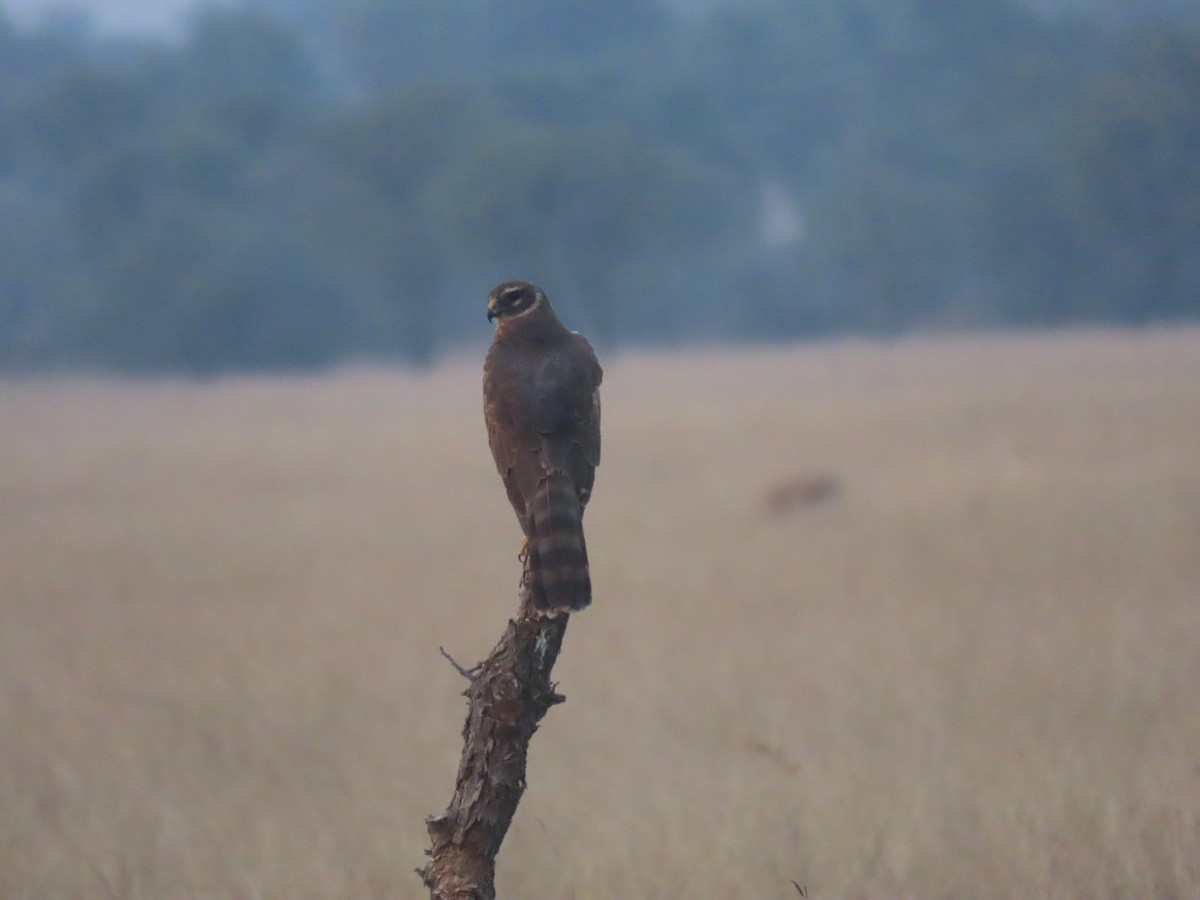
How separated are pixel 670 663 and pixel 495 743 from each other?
20.7 ft

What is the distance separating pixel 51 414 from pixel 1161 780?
30.3m

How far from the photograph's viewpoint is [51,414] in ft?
107

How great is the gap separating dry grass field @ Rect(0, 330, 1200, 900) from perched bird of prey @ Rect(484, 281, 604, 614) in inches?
78.5

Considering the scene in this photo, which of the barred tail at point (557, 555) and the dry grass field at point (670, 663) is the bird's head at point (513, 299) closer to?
the barred tail at point (557, 555)

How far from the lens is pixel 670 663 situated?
33.3ft

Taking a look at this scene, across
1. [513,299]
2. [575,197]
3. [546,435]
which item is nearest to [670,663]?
[513,299]

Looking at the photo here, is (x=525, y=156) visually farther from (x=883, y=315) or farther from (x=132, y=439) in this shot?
(x=132, y=439)

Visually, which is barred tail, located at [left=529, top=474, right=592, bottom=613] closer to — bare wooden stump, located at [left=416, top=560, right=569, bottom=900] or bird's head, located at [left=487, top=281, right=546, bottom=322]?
bare wooden stump, located at [left=416, top=560, right=569, bottom=900]

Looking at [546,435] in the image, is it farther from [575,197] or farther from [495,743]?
[575,197]

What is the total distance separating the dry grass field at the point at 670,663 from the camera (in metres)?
6.00

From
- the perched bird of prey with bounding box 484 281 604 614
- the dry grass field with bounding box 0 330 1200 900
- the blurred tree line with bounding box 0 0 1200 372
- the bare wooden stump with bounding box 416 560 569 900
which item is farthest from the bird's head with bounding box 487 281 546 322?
the blurred tree line with bounding box 0 0 1200 372

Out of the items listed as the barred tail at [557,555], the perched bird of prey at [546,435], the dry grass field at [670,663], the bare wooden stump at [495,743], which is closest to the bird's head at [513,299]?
the perched bird of prey at [546,435]

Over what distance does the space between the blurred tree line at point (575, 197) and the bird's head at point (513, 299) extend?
3377cm

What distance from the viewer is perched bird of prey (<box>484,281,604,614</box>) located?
3887 mm
